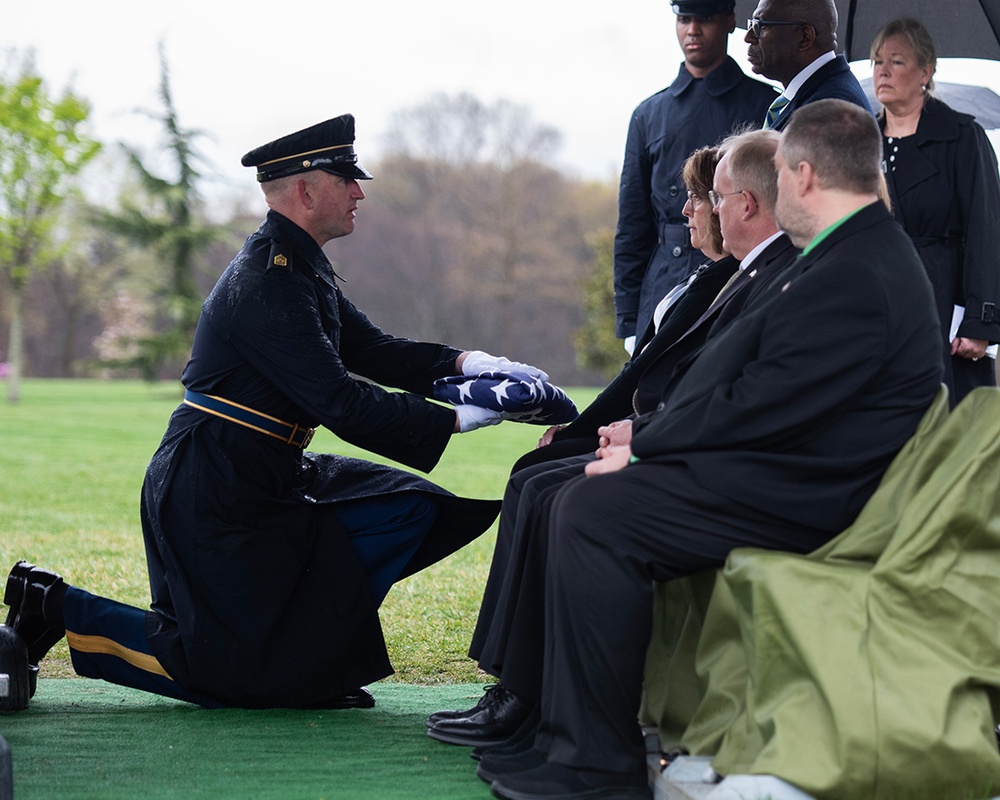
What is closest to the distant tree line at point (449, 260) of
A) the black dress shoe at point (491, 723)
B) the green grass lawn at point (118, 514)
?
the green grass lawn at point (118, 514)

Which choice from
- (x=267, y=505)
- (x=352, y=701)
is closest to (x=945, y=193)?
(x=267, y=505)

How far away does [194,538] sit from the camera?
3.82m

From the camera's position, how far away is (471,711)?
11.7 feet

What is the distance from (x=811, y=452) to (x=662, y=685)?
2.47ft

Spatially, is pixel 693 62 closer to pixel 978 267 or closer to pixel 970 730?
pixel 978 267

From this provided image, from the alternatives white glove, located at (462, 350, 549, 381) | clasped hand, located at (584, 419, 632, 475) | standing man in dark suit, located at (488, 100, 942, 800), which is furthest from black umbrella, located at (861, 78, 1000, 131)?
standing man in dark suit, located at (488, 100, 942, 800)

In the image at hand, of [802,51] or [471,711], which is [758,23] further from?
[471,711]

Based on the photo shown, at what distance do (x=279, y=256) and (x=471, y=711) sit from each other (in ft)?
4.87

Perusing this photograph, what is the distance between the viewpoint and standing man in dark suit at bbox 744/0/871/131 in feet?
13.9

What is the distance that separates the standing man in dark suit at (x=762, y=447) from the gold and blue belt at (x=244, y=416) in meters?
1.29

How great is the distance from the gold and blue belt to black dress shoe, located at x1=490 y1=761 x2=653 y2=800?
146 cm

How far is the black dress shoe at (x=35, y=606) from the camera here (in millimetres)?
3910

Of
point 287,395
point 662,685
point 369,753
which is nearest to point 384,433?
point 287,395

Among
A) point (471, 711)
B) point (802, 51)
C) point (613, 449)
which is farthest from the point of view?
point (802, 51)
